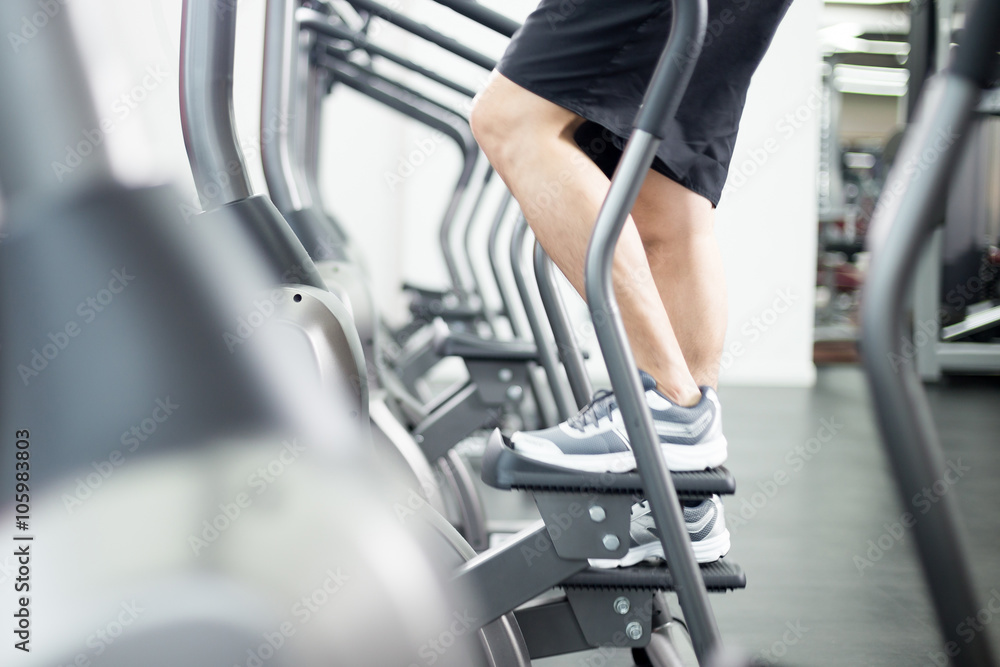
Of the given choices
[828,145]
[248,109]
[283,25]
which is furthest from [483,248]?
[283,25]

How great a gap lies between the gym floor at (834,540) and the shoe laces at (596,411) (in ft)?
1.05

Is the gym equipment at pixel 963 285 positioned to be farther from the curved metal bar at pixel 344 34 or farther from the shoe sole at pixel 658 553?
the shoe sole at pixel 658 553

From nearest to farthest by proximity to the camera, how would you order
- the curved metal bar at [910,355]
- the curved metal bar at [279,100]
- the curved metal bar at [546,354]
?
1. the curved metal bar at [910,355]
2. the curved metal bar at [279,100]
3. the curved metal bar at [546,354]

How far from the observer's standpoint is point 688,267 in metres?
1.17

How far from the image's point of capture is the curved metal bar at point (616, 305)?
0.76 m

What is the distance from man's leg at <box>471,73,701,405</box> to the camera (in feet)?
3.10

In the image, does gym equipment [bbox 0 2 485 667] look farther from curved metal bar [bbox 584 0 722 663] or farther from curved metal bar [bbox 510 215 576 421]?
curved metal bar [bbox 510 215 576 421]

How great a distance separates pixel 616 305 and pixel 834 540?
1475 mm

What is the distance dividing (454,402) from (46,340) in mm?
1208

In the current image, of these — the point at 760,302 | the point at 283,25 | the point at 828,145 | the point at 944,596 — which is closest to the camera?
the point at 944,596

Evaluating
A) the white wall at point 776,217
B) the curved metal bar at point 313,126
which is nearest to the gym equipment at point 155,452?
the curved metal bar at point 313,126

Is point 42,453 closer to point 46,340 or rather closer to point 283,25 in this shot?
point 46,340

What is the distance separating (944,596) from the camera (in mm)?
418

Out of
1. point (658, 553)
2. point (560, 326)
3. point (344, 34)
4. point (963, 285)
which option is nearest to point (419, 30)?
point (344, 34)
